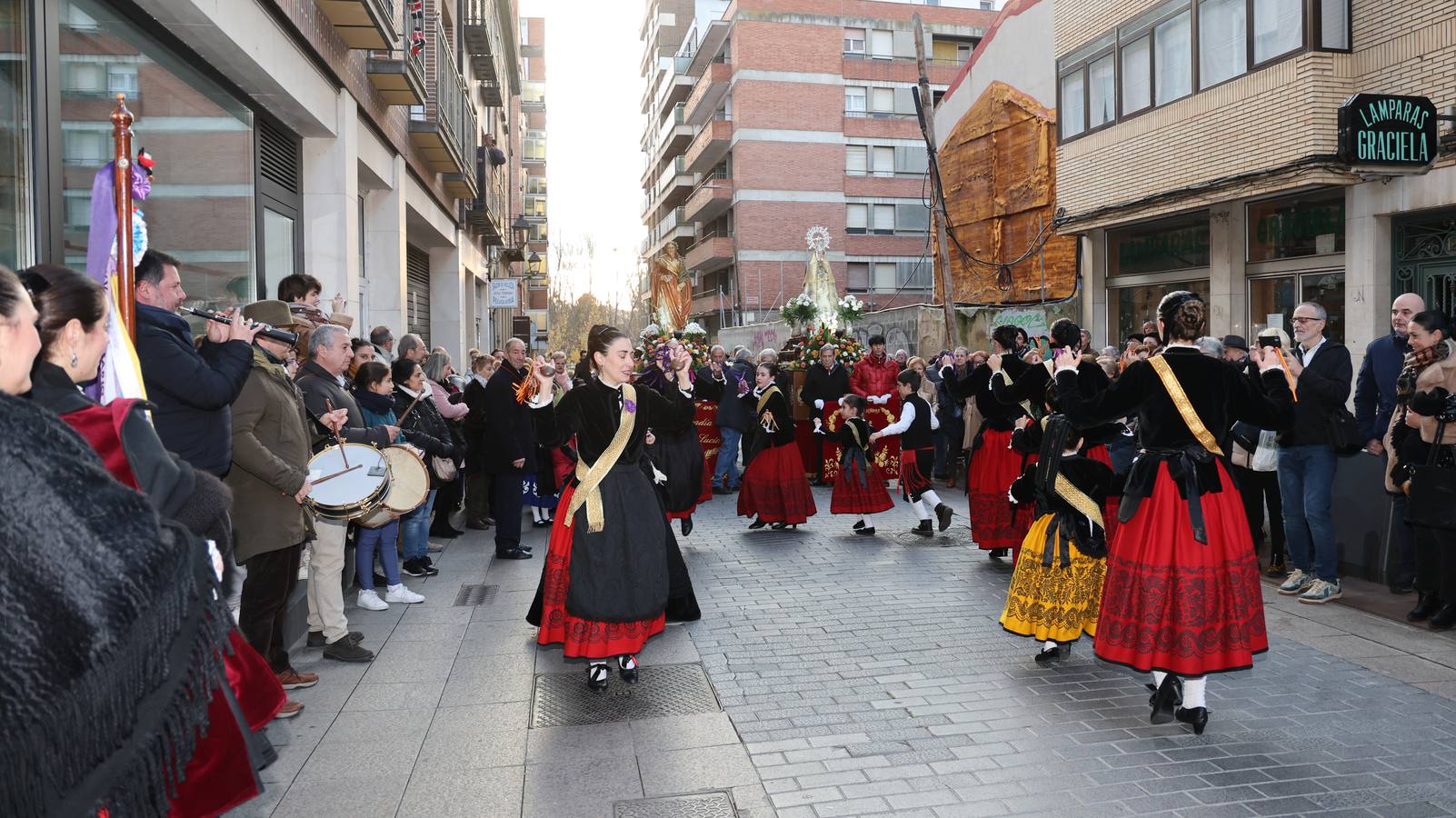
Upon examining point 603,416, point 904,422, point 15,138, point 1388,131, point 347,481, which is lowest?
point 347,481

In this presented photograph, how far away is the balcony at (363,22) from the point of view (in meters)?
11.3

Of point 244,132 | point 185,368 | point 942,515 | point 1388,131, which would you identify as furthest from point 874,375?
point 185,368

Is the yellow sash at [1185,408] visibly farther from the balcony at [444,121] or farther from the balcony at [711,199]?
the balcony at [711,199]

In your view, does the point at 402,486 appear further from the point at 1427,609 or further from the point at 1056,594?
the point at 1427,609

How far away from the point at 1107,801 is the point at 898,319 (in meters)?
22.7

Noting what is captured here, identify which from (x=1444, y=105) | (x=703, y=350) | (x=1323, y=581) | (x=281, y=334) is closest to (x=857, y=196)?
(x=703, y=350)

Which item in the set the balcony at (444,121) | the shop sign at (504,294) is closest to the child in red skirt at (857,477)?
the balcony at (444,121)

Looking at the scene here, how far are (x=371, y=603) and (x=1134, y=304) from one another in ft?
51.7

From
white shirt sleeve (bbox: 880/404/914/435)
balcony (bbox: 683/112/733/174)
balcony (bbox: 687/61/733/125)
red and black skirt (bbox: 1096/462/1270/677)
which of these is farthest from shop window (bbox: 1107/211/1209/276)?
balcony (bbox: 687/61/733/125)

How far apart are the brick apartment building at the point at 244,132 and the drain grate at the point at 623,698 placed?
3.61 m

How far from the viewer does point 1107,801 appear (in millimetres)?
4254

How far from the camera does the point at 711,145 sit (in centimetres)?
5069

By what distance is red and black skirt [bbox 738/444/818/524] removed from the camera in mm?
11578

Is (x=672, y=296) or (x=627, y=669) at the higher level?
(x=672, y=296)
